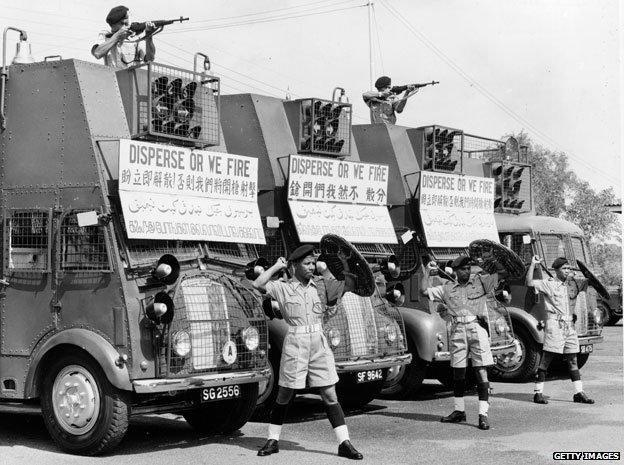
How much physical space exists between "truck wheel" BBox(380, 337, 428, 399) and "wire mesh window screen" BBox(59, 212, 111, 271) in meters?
5.15

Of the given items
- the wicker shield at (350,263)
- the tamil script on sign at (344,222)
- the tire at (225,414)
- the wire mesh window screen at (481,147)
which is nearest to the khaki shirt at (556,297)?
the tamil script on sign at (344,222)

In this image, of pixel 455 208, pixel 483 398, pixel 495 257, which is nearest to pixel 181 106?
pixel 483 398

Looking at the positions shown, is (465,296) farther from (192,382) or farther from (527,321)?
(527,321)

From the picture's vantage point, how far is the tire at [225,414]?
10328 millimetres

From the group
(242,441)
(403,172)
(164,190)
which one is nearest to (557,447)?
(242,441)

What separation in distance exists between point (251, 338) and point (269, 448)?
1.17 meters

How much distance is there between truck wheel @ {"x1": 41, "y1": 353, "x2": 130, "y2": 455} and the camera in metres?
9.22

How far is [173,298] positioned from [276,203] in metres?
3.62

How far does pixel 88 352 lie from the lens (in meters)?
9.37

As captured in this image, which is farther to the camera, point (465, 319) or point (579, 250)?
point (579, 250)

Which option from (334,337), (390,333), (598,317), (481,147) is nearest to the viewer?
(334,337)

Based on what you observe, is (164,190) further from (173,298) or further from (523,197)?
(523,197)

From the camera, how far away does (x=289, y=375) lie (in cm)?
945

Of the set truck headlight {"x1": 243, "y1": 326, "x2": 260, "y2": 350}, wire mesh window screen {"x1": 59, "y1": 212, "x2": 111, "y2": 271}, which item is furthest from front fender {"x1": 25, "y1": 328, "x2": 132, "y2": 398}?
truck headlight {"x1": 243, "y1": 326, "x2": 260, "y2": 350}
